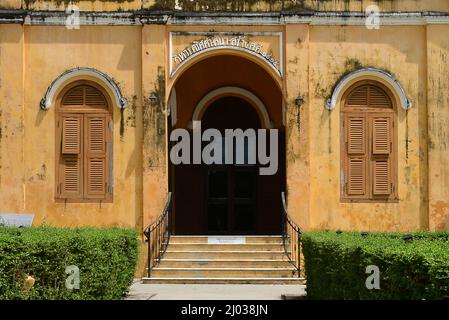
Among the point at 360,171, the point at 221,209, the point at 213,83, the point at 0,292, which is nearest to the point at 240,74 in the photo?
the point at 213,83

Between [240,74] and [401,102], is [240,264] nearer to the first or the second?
[401,102]

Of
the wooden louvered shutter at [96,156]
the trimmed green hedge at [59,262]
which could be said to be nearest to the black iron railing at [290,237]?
the wooden louvered shutter at [96,156]

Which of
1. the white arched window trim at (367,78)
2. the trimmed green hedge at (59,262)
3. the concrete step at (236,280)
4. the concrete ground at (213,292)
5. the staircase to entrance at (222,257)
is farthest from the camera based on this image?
the white arched window trim at (367,78)

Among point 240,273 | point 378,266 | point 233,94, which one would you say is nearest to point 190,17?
point 233,94

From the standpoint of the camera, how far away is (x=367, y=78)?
772 inches

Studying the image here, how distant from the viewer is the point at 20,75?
19250 millimetres

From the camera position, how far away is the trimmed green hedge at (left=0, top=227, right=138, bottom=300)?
1116 cm

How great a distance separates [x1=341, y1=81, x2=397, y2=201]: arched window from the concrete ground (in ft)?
10.4

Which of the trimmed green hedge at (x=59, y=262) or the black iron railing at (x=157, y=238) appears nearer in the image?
the trimmed green hedge at (x=59, y=262)

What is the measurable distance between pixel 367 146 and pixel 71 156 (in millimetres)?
6340

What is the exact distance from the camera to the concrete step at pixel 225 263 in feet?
60.2

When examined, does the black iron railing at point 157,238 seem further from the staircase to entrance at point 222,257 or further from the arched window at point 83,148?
the arched window at point 83,148

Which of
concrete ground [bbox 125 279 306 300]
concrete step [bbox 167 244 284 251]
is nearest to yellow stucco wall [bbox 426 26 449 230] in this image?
concrete step [bbox 167 244 284 251]

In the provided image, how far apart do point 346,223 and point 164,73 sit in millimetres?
4999
